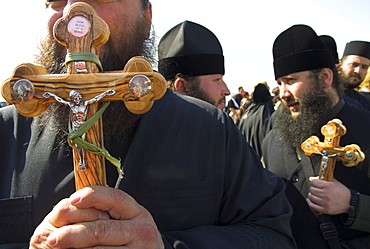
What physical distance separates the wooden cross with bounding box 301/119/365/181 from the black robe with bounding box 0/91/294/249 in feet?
3.08

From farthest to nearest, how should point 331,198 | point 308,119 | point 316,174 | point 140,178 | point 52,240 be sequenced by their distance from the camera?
point 308,119
point 316,174
point 331,198
point 140,178
point 52,240

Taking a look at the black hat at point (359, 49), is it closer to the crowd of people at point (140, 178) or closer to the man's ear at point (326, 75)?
the man's ear at point (326, 75)

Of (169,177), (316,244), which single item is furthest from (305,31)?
(169,177)

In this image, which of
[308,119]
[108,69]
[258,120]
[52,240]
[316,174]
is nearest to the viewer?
[52,240]

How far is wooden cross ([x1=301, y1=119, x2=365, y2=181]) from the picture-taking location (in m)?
2.52

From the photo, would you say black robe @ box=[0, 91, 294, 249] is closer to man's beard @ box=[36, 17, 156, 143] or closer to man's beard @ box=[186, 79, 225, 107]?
man's beard @ box=[36, 17, 156, 143]

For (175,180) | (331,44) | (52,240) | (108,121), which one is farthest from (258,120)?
(52,240)

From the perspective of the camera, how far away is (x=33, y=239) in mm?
1095

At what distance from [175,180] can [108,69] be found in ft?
1.86

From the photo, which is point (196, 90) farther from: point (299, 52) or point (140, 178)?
point (140, 178)

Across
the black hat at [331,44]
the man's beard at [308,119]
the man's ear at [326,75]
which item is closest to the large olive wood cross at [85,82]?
the man's beard at [308,119]

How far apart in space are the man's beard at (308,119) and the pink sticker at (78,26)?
256 cm

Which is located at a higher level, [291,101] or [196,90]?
[196,90]

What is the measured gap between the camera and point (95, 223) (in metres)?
1.03
